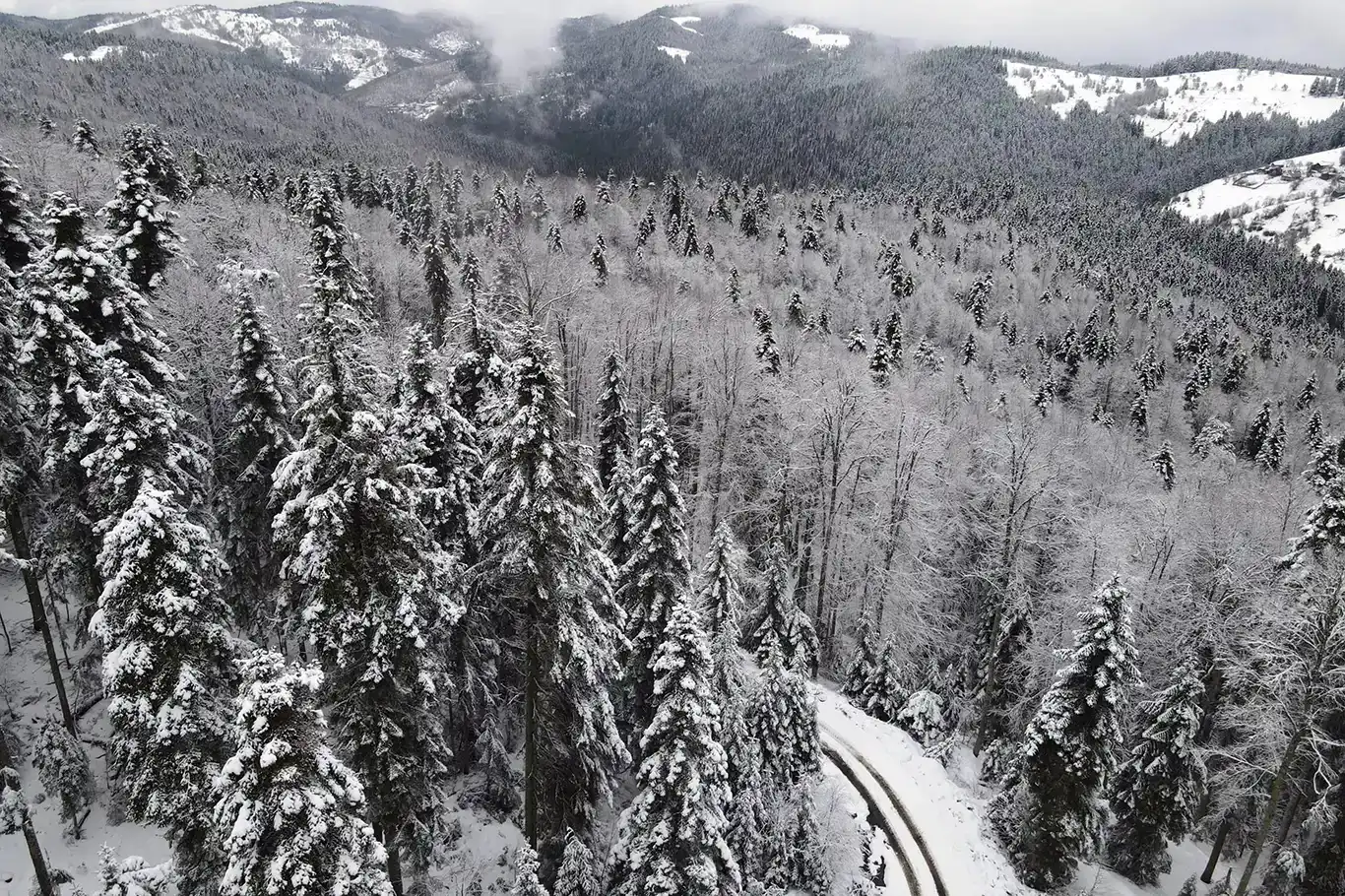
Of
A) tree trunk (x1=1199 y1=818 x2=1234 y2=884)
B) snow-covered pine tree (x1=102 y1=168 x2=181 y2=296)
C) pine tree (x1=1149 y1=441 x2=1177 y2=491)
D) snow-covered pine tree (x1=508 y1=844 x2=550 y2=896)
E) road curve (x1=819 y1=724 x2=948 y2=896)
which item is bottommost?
tree trunk (x1=1199 y1=818 x2=1234 y2=884)

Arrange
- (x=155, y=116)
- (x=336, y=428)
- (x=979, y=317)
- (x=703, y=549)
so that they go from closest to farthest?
1. (x=336, y=428)
2. (x=703, y=549)
3. (x=979, y=317)
4. (x=155, y=116)

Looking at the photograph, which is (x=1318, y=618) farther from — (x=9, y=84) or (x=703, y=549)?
(x=9, y=84)

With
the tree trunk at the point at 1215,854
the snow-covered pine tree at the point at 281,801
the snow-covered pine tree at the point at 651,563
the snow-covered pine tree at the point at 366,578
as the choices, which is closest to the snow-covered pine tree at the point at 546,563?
the snow-covered pine tree at the point at 651,563

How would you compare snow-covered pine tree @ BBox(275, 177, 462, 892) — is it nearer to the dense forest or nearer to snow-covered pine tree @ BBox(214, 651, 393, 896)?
the dense forest

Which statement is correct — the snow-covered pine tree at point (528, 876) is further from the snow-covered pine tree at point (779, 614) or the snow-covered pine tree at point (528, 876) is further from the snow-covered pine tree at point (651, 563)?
the snow-covered pine tree at point (779, 614)

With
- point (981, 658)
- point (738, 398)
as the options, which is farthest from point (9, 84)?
point (981, 658)

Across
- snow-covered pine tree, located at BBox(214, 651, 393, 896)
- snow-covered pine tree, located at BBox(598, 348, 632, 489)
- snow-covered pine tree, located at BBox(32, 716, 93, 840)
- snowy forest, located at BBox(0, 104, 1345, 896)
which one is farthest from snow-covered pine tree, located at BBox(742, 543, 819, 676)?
snow-covered pine tree, located at BBox(32, 716, 93, 840)
